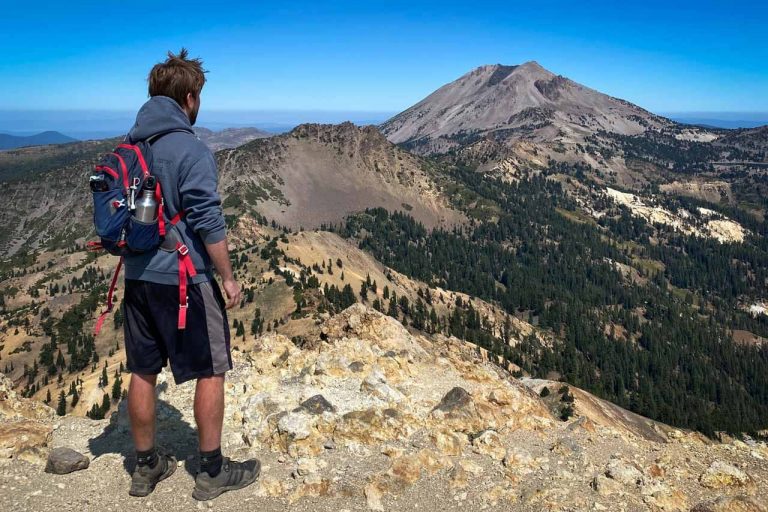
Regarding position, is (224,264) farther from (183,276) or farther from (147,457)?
(147,457)

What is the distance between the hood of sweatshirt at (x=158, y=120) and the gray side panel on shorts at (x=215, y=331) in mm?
2638

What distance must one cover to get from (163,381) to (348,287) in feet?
301

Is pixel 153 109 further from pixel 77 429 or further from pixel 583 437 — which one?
pixel 583 437

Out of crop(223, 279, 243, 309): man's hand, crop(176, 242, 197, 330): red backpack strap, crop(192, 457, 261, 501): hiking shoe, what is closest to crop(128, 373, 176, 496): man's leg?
crop(192, 457, 261, 501): hiking shoe

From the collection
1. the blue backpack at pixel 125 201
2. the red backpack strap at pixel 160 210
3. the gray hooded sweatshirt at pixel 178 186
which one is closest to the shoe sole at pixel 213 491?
the gray hooded sweatshirt at pixel 178 186

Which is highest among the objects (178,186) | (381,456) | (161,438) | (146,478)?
(178,186)

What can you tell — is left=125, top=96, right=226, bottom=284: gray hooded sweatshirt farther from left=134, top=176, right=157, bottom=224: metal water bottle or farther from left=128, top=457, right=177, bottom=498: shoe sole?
left=128, top=457, right=177, bottom=498: shoe sole

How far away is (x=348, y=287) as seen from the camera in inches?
4279

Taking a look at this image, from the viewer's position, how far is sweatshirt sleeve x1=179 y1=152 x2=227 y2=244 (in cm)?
779

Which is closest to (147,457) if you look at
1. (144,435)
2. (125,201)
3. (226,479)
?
(144,435)

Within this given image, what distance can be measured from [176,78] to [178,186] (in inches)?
78.3

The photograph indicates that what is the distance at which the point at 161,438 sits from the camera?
490 inches

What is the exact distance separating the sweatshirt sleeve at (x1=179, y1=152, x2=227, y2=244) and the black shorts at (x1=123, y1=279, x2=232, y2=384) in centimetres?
105

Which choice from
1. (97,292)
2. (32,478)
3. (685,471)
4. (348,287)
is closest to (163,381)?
(32,478)
